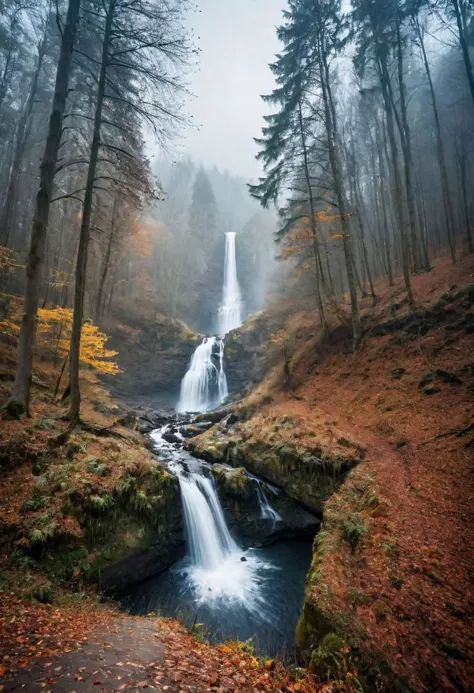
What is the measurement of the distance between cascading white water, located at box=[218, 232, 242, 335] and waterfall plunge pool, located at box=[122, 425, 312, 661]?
2908cm

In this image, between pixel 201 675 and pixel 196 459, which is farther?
pixel 196 459

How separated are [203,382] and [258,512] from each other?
1772cm

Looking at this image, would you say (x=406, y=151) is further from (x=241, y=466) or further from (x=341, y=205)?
(x=241, y=466)

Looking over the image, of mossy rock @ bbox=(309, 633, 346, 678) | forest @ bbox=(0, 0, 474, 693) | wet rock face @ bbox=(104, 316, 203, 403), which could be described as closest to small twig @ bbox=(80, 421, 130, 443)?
forest @ bbox=(0, 0, 474, 693)

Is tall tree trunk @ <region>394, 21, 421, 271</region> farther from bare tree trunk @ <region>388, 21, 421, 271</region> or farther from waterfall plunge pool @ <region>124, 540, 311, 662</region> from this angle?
waterfall plunge pool @ <region>124, 540, 311, 662</region>

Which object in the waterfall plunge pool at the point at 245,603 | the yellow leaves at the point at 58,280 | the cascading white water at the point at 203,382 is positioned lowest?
the waterfall plunge pool at the point at 245,603

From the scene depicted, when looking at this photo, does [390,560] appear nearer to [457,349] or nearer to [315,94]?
[457,349]

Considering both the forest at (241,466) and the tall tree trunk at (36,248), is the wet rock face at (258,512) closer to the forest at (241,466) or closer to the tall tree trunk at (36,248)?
the forest at (241,466)

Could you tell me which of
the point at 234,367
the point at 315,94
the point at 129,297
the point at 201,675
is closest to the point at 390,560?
the point at 201,675

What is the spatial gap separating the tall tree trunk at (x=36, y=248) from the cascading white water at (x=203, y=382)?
18150 mm

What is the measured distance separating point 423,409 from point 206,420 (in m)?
12.4

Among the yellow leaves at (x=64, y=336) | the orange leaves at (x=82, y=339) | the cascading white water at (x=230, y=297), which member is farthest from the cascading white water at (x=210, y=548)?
the cascading white water at (x=230, y=297)

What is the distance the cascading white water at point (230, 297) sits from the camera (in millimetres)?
42250

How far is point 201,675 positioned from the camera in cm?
324
